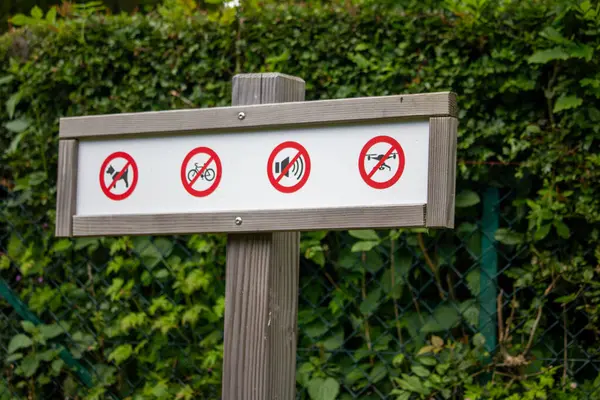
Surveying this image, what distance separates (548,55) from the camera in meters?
2.68

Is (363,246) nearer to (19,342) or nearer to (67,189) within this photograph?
(67,189)

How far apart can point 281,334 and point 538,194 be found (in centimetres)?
134

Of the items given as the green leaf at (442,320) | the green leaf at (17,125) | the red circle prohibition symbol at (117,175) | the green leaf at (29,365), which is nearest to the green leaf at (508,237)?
the green leaf at (442,320)

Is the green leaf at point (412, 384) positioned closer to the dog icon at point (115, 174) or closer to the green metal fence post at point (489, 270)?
the green metal fence post at point (489, 270)

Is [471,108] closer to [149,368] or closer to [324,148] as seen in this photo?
[324,148]

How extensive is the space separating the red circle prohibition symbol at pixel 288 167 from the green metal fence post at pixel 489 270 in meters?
→ 1.28

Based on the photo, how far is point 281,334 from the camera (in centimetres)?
183

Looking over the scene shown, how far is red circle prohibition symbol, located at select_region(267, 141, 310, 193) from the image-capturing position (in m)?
1.73

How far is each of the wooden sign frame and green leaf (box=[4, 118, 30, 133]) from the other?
5.22 feet

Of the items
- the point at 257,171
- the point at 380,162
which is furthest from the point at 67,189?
the point at 380,162

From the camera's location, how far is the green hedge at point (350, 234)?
2715 mm

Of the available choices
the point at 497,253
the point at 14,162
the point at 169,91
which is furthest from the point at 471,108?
the point at 14,162

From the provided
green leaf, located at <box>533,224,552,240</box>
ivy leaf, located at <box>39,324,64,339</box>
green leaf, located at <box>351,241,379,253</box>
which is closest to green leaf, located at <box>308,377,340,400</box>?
green leaf, located at <box>351,241,379,253</box>

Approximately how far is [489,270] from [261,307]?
4.13 feet
